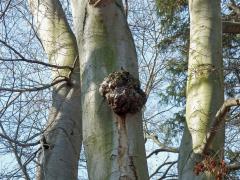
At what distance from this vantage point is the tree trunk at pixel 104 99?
193cm

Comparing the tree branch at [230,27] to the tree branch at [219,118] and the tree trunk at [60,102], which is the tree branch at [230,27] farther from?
the tree branch at [219,118]

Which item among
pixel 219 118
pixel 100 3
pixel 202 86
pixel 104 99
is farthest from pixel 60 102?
pixel 219 118

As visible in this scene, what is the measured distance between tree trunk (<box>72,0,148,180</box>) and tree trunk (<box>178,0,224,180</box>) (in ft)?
2.12

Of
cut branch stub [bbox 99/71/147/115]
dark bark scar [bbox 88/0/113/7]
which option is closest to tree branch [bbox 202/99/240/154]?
cut branch stub [bbox 99/71/147/115]

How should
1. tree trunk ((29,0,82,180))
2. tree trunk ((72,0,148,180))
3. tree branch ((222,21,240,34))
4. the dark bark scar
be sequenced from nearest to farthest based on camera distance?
tree trunk ((72,0,148,180)), the dark bark scar, tree trunk ((29,0,82,180)), tree branch ((222,21,240,34))

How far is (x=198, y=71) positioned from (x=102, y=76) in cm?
93

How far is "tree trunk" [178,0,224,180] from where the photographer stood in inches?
102

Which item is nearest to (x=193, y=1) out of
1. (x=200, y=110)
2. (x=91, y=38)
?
(x=200, y=110)

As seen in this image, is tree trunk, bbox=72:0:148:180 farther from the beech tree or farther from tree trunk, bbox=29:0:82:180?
tree trunk, bbox=29:0:82:180

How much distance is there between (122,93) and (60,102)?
152cm

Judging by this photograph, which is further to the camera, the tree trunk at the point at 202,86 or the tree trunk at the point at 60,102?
the tree trunk at the point at 60,102

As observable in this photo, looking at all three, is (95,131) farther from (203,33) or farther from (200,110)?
(203,33)

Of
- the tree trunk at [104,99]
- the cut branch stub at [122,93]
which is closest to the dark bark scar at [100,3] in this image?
→ the tree trunk at [104,99]

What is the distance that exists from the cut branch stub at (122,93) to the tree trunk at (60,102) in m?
1.22
